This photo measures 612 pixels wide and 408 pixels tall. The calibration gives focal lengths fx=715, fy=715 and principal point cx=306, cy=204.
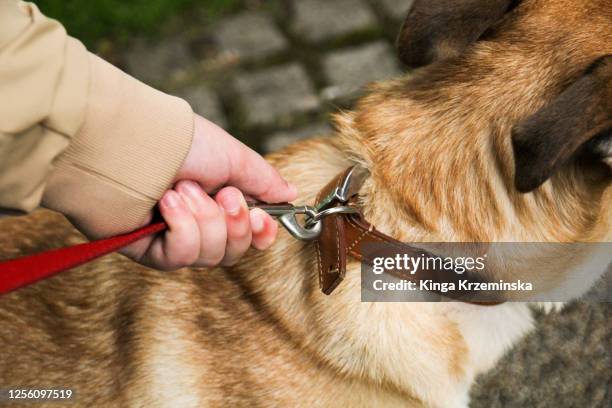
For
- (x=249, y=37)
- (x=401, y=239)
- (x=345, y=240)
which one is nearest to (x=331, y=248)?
(x=345, y=240)

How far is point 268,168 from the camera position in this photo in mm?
2092

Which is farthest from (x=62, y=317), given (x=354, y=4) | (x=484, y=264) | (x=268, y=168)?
(x=354, y=4)

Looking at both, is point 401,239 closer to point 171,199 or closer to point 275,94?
point 171,199

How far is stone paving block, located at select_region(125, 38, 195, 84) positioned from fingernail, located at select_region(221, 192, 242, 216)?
2.90m

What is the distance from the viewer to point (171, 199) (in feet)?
6.26

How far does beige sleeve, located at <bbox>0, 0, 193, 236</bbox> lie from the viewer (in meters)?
1.66

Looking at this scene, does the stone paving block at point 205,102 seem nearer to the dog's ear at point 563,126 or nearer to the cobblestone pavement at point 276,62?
the cobblestone pavement at point 276,62

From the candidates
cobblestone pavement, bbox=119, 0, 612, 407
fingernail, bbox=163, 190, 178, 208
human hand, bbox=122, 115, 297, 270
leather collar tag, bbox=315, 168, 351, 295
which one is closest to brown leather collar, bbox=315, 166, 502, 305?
leather collar tag, bbox=315, 168, 351, 295

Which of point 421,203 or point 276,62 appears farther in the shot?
point 276,62

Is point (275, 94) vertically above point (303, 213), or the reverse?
point (303, 213)

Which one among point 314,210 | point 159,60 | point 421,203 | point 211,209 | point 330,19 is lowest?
point 159,60

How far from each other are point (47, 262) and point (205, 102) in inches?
119

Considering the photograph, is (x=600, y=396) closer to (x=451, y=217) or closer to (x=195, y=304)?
(x=451, y=217)

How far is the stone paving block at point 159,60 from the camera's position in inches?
186
